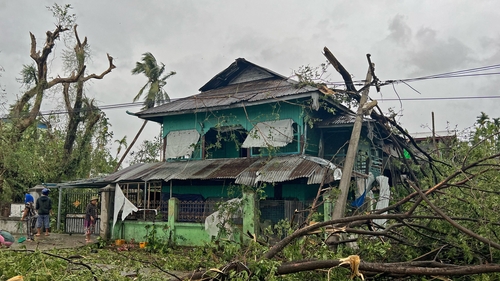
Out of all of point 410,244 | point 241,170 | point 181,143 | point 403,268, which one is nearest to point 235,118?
point 241,170

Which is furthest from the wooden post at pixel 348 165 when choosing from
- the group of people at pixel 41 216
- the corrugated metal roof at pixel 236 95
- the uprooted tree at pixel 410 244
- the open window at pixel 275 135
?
the group of people at pixel 41 216

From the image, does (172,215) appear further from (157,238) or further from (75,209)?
(75,209)

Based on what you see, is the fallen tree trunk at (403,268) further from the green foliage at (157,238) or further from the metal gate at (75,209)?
the metal gate at (75,209)

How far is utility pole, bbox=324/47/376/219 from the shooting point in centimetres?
736

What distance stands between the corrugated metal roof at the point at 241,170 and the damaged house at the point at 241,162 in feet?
0.11

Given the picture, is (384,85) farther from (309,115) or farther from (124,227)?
(124,227)

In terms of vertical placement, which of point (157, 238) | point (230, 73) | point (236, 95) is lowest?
point (157, 238)

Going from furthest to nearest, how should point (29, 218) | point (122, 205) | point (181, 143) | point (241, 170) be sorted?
point (181, 143), point (122, 205), point (29, 218), point (241, 170)

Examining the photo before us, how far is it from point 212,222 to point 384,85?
5807mm

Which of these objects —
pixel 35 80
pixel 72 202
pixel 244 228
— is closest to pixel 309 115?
pixel 244 228

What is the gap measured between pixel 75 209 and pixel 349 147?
1346cm

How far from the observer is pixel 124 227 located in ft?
44.5

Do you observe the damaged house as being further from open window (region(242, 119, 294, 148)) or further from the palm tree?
the palm tree

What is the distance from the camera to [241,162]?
13805 mm
